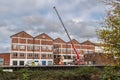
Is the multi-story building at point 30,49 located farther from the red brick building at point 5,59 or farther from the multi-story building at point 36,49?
the red brick building at point 5,59

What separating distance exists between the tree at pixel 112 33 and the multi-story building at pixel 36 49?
7970cm

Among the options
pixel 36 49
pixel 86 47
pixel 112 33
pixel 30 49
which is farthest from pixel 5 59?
pixel 112 33

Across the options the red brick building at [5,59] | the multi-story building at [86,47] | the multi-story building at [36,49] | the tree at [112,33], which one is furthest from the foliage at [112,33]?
the multi-story building at [86,47]

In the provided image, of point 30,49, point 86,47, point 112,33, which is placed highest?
point 86,47

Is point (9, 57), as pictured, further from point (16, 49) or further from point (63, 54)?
point (63, 54)

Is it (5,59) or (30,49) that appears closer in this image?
(5,59)

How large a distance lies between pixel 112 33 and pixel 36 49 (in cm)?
9109

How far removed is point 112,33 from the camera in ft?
40.1

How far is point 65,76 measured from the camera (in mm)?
16766

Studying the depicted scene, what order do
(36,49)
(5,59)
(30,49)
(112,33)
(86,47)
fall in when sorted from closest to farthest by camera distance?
(112,33) < (5,59) < (30,49) < (36,49) < (86,47)

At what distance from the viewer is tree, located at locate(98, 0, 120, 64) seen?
473 inches

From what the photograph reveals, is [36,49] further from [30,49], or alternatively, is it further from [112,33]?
[112,33]

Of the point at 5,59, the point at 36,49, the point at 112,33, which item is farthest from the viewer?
the point at 36,49

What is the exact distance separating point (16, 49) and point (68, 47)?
1199 inches
